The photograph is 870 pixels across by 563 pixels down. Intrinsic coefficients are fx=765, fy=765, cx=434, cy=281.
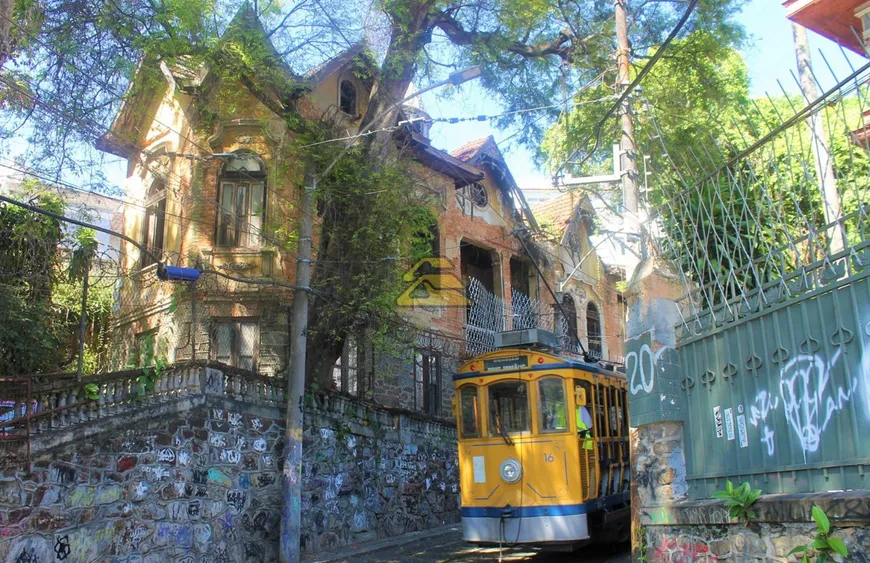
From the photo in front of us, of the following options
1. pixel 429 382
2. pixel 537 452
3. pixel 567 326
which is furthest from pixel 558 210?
pixel 537 452

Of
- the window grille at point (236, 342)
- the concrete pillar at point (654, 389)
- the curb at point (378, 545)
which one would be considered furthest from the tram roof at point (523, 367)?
the window grille at point (236, 342)

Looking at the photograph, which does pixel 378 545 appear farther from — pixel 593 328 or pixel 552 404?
pixel 593 328

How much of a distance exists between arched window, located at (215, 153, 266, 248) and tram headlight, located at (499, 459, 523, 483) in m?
7.88

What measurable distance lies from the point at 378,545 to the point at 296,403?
3336 mm

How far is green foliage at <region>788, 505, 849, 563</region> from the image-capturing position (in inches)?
182

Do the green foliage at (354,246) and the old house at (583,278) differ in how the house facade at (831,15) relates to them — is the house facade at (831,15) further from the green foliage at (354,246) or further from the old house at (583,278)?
the old house at (583,278)

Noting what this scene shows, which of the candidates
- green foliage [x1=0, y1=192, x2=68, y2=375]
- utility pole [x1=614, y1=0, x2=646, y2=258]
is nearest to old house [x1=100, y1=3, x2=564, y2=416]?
green foliage [x1=0, y1=192, x2=68, y2=375]

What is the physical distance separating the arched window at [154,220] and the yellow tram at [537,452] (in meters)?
8.87

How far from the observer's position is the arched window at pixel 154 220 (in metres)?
17.7

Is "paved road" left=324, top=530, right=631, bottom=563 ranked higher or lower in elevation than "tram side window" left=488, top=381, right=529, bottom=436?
lower

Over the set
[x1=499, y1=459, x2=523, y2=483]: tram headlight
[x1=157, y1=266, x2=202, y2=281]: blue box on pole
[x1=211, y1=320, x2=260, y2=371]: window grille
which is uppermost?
[x1=157, y1=266, x2=202, y2=281]: blue box on pole

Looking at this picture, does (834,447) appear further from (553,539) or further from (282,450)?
(282,450)

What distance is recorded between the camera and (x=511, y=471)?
11602 millimetres

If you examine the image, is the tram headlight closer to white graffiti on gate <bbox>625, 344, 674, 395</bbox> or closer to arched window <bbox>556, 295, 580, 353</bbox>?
white graffiti on gate <bbox>625, 344, 674, 395</bbox>
